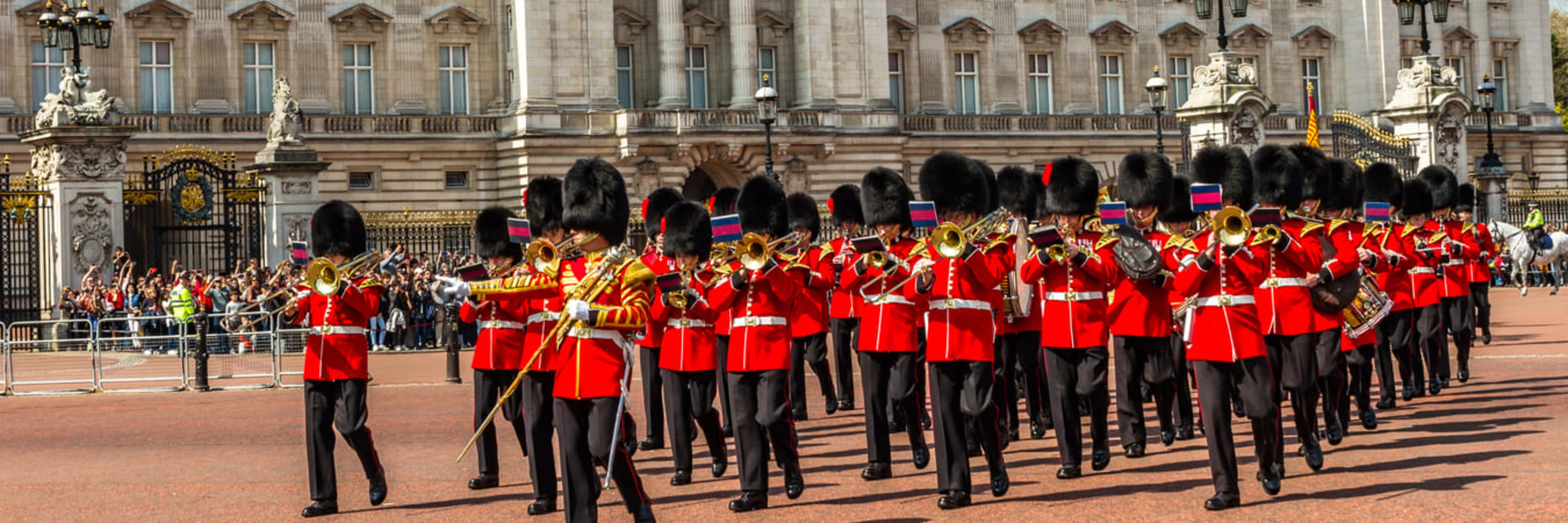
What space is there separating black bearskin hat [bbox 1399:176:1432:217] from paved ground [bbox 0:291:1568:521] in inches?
52.6

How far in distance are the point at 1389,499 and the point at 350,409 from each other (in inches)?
194

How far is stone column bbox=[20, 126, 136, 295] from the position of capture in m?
21.8

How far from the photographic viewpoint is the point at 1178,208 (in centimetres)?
1058

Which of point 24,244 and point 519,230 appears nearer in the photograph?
point 519,230

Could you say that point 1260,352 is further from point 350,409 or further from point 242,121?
point 242,121

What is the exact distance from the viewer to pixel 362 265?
9977mm

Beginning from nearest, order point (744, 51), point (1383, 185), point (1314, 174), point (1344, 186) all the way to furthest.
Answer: point (1314, 174), point (1344, 186), point (1383, 185), point (744, 51)

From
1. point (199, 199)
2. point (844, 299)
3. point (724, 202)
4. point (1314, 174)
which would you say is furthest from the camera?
point (199, 199)

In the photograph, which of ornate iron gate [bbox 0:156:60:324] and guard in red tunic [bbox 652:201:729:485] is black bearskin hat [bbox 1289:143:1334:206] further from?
ornate iron gate [bbox 0:156:60:324]

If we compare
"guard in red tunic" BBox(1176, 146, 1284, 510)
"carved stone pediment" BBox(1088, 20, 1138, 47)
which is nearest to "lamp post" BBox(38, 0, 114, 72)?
"guard in red tunic" BBox(1176, 146, 1284, 510)

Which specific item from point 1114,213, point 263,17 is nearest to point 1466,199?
point 1114,213

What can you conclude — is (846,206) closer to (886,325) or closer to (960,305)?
(886,325)

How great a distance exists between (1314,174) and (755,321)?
396 centimetres

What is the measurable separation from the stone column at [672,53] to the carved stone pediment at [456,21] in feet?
11.9
